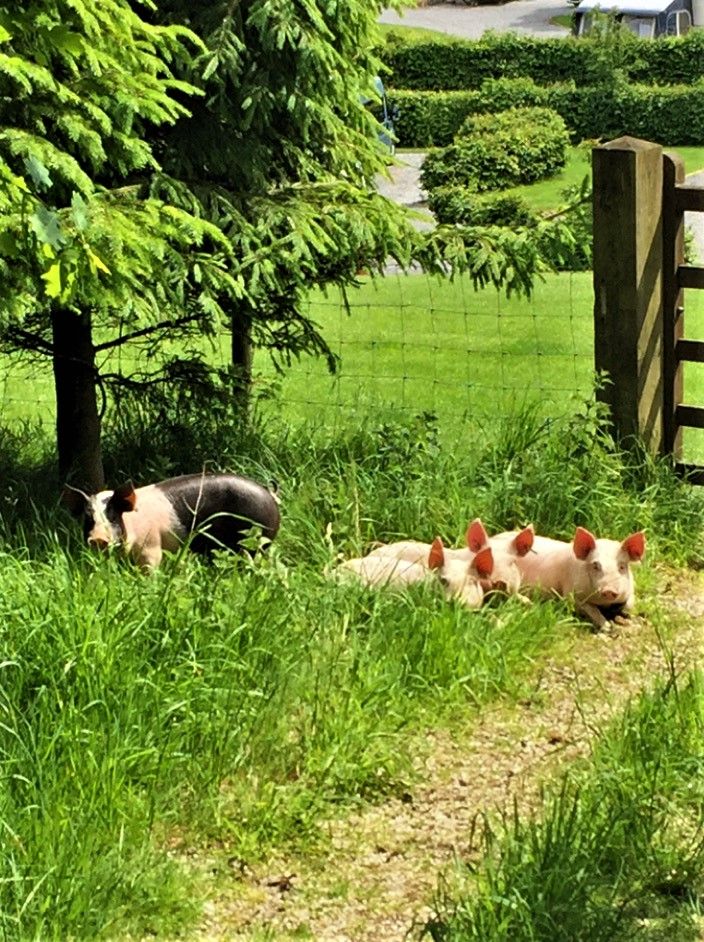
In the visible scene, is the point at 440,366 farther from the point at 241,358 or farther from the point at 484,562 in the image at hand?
the point at 484,562

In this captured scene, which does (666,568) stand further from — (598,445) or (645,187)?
(645,187)

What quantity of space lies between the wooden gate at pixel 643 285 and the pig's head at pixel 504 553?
1507 mm

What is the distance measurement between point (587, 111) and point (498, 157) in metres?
9.99

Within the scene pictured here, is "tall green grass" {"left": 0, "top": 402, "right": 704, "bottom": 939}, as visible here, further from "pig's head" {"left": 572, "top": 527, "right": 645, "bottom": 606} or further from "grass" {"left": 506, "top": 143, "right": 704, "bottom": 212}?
"grass" {"left": 506, "top": 143, "right": 704, "bottom": 212}

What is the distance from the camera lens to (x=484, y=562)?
5992 millimetres

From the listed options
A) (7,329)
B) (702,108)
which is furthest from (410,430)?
(702,108)

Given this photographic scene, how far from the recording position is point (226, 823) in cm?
445

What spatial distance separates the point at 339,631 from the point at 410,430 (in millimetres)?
2156

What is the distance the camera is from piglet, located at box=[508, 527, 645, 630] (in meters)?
6.12

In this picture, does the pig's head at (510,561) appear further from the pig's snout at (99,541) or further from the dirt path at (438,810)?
the pig's snout at (99,541)

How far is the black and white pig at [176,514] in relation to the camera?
5.99m

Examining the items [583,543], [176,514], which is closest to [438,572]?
[583,543]

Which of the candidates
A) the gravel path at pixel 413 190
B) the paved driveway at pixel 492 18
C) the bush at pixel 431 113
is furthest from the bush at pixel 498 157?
the paved driveway at pixel 492 18

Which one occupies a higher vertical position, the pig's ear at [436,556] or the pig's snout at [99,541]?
the pig's snout at [99,541]
